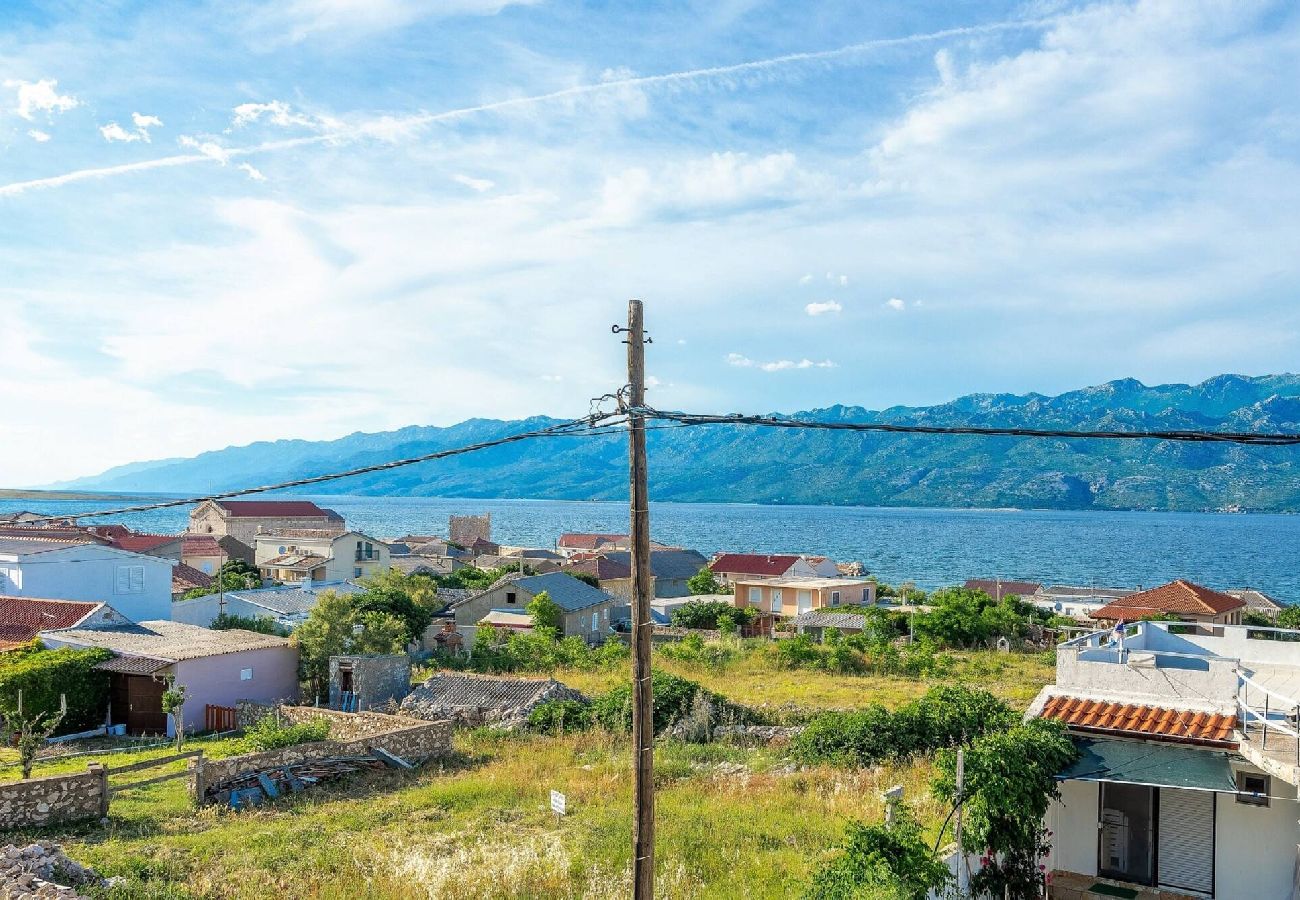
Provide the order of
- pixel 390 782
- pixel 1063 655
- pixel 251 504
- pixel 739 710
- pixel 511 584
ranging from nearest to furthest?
pixel 1063 655 → pixel 390 782 → pixel 739 710 → pixel 511 584 → pixel 251 504

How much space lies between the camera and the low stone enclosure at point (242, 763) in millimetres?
17375

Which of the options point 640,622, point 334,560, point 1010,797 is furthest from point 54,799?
point 334,560

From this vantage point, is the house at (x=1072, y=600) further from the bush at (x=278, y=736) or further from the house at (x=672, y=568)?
A: the bush at (x=278, y=736)

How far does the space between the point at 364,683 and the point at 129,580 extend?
16.8 meters

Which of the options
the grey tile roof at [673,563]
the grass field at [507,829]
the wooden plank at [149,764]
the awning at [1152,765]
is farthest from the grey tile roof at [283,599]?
the grey tile roof at [673,563]

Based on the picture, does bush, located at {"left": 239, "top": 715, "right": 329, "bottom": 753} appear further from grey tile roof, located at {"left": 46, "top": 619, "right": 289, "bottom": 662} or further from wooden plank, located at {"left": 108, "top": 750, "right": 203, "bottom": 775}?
grey tile roof, located at {"left": 46, "top": 619, "right": 289, "bottom": 662}

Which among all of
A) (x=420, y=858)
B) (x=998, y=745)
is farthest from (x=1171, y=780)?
(x=420, y=858)

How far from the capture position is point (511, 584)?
178 feet

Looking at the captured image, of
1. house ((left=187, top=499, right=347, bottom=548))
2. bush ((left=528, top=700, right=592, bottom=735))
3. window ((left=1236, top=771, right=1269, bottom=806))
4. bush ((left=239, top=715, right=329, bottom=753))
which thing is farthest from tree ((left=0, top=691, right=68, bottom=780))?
house ((left=187, top=499, right=347, bottom=548))

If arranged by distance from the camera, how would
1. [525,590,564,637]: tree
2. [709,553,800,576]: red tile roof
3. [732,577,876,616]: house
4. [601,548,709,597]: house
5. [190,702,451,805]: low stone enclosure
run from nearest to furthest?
[190,702,451,805]: low stone enclosure
[525,590,564,637]: tree
[732,577,876,616]: house
[709,553,800,576]: red tile roof
[601,548,709,597]: house

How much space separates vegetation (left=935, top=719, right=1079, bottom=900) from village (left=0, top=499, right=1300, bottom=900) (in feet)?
0.51

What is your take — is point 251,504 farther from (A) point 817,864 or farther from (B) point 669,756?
(A) point 817,864

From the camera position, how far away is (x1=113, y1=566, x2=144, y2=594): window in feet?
134

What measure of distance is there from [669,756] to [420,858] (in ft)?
32.0
